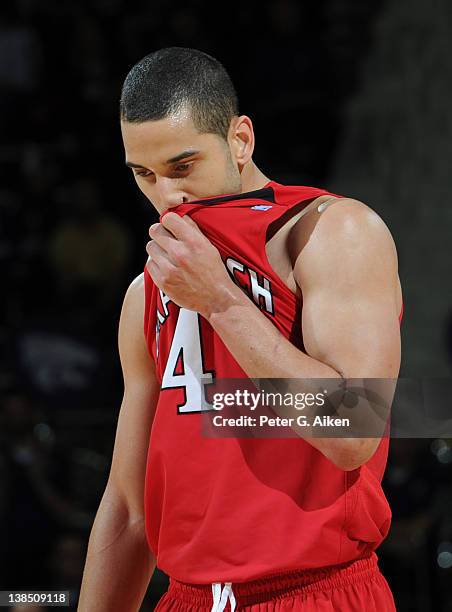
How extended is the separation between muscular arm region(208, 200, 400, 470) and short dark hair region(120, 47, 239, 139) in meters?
0.38

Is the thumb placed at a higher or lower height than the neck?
higher

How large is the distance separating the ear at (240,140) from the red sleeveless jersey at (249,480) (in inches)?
5.1

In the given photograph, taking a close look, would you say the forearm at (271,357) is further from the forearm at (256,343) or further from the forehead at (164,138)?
the forehead at (164,138)

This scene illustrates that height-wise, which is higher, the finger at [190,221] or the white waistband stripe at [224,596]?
the finger at [190,221]

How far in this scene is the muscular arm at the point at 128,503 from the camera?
2.41m

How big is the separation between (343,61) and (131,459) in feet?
19.5

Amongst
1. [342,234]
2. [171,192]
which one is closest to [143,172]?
[171,192]

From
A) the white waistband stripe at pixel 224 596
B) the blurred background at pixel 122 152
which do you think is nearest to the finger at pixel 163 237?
the white waistband stripe at pixel 224 596

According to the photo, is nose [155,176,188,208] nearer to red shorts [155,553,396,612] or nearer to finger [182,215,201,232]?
finger [182,215,201,232]

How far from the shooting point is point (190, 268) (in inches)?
78.4

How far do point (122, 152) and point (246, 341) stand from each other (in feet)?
17.9

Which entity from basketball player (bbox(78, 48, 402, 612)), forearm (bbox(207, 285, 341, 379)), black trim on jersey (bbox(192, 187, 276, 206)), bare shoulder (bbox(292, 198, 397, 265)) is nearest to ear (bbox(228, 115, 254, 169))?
basketball player (bbox(78, 48, 402, 612))

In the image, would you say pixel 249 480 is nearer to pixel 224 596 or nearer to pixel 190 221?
pixel 224 596

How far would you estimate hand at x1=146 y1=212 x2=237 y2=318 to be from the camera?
1.98 metres
